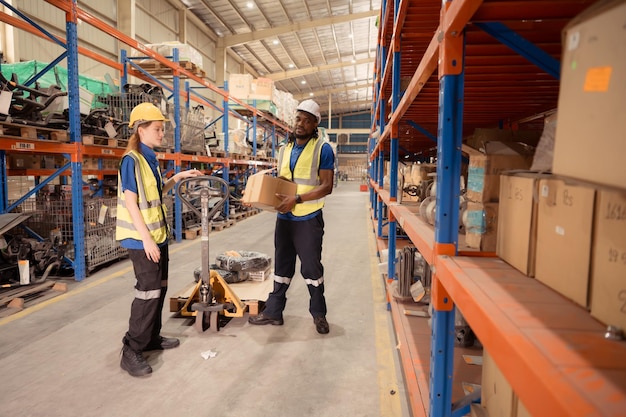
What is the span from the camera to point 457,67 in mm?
1600

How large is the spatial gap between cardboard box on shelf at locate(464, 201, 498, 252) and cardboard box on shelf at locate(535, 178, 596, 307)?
42 centimetres

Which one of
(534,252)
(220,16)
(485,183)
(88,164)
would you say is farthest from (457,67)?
(220,16)

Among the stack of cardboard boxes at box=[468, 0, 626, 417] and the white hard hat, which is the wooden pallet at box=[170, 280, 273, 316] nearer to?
the white hard hat

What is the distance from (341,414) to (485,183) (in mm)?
1796

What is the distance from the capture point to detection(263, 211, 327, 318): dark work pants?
3775 millimetres

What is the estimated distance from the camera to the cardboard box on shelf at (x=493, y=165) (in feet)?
6.02

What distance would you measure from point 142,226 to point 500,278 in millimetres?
2584

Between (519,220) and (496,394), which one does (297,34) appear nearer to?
(519,220)

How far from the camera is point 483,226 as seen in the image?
1.81 m

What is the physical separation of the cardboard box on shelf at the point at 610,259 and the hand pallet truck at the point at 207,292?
318cm

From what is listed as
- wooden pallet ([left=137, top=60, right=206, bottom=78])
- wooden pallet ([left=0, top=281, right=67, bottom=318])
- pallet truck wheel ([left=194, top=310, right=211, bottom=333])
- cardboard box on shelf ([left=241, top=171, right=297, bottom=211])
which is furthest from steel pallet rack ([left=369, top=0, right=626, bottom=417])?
wooden pallet ([left=137, top=60, right=206, bottom=78])

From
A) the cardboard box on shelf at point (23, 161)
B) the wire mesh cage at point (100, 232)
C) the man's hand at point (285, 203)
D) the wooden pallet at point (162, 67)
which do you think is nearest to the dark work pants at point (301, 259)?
the man's hand at point (285, 203)

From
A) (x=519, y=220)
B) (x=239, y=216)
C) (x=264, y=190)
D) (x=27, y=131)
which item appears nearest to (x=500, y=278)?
(x=519, y=220)

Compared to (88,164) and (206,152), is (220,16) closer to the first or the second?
(206,152)
